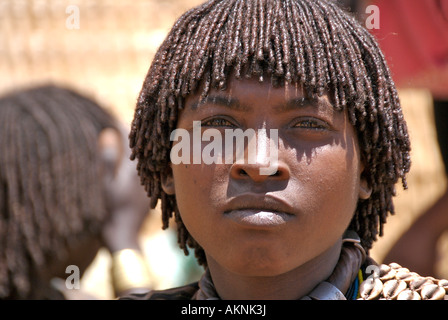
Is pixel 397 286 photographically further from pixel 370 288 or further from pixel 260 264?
pixel 260 264

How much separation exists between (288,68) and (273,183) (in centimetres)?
32

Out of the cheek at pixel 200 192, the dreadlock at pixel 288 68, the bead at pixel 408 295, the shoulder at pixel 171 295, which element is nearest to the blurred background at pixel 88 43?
the shoulder at pixel 171 295

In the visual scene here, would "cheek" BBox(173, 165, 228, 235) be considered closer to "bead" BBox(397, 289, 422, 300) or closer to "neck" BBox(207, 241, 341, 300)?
"neck" BBox(207, 241, 341, 300)

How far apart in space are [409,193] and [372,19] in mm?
3207

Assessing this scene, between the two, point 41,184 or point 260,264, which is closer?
point 260,264

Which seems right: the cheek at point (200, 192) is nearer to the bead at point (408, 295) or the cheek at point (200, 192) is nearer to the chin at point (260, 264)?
the chin at point (260, 264)

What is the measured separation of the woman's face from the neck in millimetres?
73

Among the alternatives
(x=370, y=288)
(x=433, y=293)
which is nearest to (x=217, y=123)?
(x=370, y=288)

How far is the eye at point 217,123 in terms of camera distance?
2289mm

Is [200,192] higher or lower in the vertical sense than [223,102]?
lower

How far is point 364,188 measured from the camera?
8.07 feet

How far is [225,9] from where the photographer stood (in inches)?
95.6
